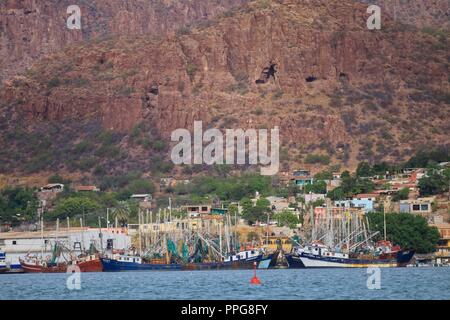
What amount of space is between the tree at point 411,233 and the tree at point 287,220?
66.6ft

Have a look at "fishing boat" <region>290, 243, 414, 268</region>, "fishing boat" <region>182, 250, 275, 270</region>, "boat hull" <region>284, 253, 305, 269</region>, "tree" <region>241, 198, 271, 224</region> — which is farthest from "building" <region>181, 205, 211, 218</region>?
"fishing boat" <region>290, 243, 414, 268</region>

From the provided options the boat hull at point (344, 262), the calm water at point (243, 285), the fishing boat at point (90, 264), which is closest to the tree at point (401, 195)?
the boat hull at point (344, 262)

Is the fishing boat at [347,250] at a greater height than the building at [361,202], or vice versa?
the building at [361,202]

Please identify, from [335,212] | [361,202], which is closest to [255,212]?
[361,202]

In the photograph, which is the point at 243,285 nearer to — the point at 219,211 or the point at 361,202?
the point at 219,211

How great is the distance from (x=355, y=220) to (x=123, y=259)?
2572 centimetres

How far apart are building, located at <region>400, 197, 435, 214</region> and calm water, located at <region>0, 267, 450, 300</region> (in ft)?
128

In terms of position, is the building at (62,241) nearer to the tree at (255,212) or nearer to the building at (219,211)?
the building at (219,211)

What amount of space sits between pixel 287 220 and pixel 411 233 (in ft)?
86.8

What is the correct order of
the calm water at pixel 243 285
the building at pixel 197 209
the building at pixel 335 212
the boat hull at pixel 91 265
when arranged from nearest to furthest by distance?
the calm water at pixel 243 285, the boat hull at pixel 91 265, the building at pixel 335 212, the building at pixel 197 209

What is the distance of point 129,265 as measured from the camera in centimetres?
15138

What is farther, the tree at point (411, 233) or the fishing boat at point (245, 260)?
the tree at point (411, 233)

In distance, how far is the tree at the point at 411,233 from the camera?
158625 millimetres

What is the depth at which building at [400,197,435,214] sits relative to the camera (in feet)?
597
